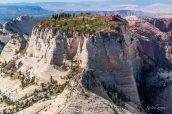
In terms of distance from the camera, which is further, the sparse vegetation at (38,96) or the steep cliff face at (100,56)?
the steep cliff face at (100,56)

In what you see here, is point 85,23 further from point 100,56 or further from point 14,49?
point 14,49

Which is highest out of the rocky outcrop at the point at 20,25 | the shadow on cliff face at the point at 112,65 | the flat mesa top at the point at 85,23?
the flat mesa top at the point at 85,23

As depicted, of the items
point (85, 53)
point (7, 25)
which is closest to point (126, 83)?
point (85, 53)

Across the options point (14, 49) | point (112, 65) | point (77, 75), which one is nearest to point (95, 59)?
point (112, 65)

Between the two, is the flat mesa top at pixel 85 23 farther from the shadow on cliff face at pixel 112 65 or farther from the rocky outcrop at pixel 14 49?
the rocky outcrop at pixel 14 49

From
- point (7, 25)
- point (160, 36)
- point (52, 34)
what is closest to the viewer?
point (52, 34)

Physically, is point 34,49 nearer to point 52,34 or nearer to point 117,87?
point 52,34

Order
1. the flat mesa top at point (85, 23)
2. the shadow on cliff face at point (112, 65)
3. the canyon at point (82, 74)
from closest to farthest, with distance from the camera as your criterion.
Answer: the canyon at point (82, 74), the shadow on cliff face at point (112, 65), the flat mesa top at point (85, 23)

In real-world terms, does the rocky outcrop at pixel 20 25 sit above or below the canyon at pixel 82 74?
below

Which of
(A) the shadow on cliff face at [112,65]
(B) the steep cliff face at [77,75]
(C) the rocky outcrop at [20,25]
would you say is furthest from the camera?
(C) the rocky outcrop at [20,25]

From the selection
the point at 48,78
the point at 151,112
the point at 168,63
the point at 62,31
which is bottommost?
the point at 168,63

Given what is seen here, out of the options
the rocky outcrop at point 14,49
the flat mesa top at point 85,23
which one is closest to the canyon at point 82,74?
the flat mesa top at point 85,23
